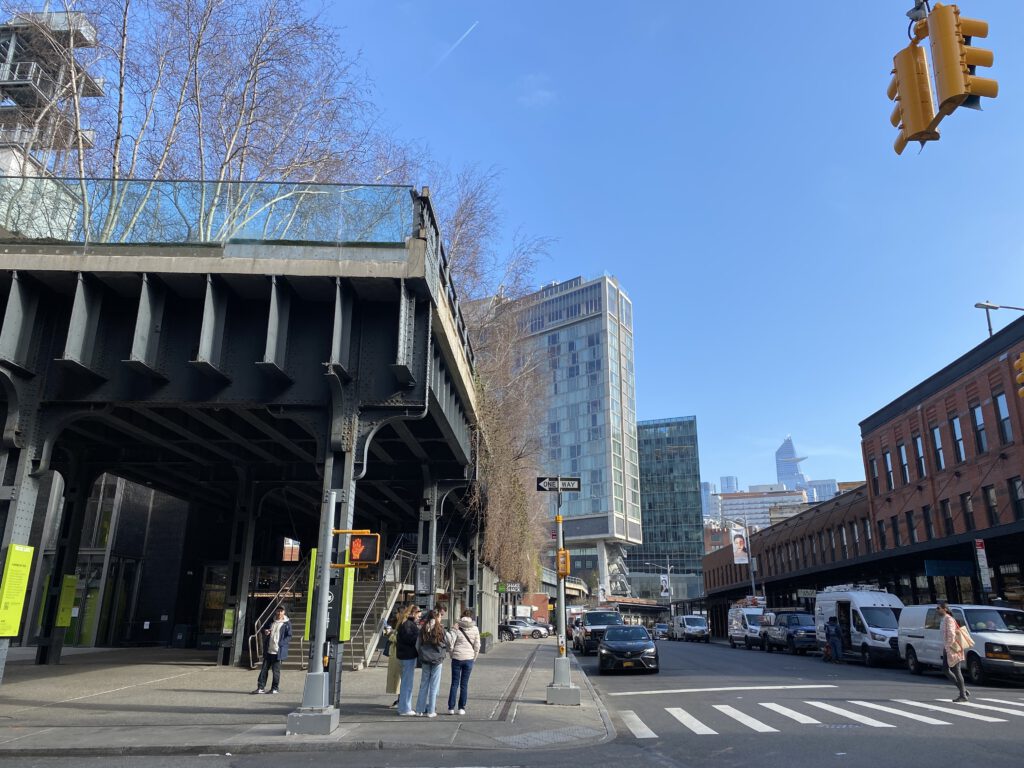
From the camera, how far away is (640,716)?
12.6 meters

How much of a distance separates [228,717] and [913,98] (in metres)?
12.6

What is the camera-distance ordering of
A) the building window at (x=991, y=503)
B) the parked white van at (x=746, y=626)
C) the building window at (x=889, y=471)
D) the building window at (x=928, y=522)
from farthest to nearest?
the parked white van at (x=746, y=626) < the building window at (x=889, y=471) < the building window at (x=928, y=522) < the building window at (x=991, y=503)

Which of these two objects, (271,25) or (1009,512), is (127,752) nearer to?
(271,25)

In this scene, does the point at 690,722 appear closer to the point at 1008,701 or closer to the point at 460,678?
the point at 460,678

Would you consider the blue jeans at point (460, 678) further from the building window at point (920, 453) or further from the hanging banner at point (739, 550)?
the hanging banner at point (739, 550)

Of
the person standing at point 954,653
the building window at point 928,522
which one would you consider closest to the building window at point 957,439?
the building window at point 928,522

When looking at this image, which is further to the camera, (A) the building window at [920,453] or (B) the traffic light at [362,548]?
A: (A) the building window at [920,453]

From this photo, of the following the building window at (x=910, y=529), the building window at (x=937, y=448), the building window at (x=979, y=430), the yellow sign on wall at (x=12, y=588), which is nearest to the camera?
the yellow sign on wall at (x=12, y=588)

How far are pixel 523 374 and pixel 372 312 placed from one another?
51.3ft

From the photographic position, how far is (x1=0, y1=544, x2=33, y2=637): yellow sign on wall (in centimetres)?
1116

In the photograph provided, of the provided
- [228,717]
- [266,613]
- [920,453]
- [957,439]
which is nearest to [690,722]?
[228,717]

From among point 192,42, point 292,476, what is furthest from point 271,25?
point 292,476

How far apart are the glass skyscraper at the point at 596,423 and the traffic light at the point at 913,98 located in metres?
110

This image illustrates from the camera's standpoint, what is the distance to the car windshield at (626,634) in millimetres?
22244
